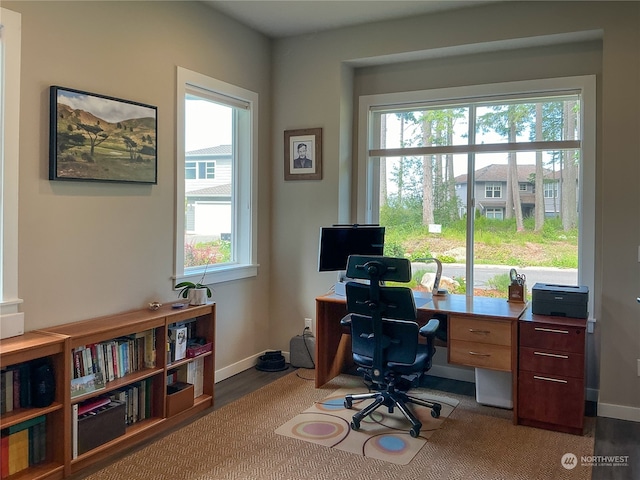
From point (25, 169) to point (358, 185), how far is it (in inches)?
101

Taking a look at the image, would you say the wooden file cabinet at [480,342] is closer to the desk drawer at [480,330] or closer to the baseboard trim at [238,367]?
the desk drawer at [480,330]

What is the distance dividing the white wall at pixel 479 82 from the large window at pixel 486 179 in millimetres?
114

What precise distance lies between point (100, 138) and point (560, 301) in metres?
2.93

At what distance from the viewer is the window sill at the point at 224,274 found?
12.2 feet

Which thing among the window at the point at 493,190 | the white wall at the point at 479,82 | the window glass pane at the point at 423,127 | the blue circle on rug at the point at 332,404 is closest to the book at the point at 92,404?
the blue circle on rug at the point at 332,404

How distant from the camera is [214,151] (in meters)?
4.07

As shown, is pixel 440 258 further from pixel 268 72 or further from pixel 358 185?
pixel 268 72

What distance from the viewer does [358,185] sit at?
4.42m

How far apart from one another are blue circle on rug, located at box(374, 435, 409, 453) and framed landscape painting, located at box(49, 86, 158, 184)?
6.93ft

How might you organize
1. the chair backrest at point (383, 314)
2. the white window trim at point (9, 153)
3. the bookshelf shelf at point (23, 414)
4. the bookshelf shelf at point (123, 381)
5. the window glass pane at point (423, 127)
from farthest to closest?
1. the window glass pane at point (423, 127)
2. the chair backrest at point (383, 314)
3. the bookshelf shelf at point (123, 381)
4. the white window trim at point (9, 153)
5. the bookshelf shelf at point (23, 414)

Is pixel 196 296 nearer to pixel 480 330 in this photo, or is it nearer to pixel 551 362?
pixel 480 330

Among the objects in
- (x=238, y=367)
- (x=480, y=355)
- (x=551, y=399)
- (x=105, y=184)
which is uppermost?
(x=105, y=184)
